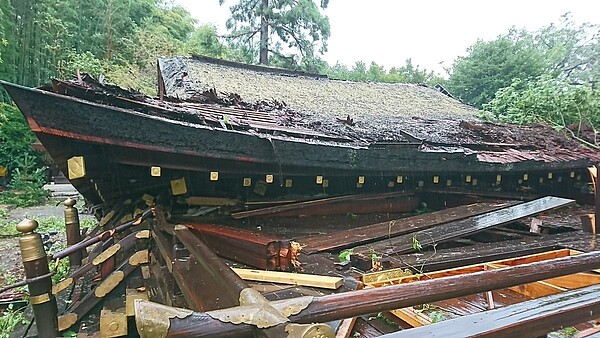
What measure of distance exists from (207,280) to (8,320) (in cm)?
614

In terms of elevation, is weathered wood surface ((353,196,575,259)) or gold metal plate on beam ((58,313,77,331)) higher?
weathered wood surface ((353,196,575,259))

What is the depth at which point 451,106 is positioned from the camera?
1124 cm

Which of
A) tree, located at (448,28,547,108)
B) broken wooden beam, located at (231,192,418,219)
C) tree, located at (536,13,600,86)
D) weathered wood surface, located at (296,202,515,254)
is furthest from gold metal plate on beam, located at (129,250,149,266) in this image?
tree, located at (536,13,600,86)

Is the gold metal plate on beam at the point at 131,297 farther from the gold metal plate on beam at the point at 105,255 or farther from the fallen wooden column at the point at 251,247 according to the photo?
the fallen wooden column at the point at 251,247

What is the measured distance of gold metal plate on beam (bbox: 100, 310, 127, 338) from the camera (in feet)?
8.23

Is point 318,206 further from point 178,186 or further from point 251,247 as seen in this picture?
point 178,186

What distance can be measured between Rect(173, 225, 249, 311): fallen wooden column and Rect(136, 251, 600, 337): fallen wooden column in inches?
10.8

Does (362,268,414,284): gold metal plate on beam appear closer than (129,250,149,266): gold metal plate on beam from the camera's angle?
Yes

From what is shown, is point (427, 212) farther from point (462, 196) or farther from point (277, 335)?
point (277, 335)

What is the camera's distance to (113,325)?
2523mm

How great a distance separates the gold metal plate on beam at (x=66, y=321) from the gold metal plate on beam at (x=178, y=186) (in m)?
1.27

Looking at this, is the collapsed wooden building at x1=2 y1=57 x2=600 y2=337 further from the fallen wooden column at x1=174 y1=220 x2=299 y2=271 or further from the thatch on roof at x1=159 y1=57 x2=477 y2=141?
the thatch on roof at x1=159 y1=57 x2=477 y2=141

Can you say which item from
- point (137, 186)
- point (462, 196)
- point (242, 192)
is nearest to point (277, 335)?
point (242, 192)

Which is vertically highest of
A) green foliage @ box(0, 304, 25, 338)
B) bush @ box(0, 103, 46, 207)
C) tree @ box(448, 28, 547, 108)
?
tree @ box(448, 28, 547, 108)
